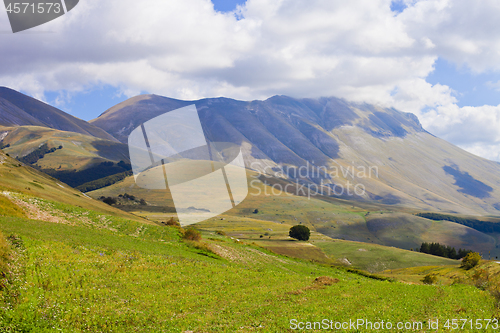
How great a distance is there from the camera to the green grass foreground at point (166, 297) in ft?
49.0

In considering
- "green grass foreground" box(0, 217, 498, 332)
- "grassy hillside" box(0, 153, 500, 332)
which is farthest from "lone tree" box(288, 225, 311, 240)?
"green grass foreground" box(0, 217, 498, 332)

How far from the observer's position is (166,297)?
20078mm

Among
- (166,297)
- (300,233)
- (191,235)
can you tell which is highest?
(166,297)

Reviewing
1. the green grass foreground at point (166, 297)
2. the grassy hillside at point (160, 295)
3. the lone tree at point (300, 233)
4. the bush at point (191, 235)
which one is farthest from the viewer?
the lone tree at point (300, 233)

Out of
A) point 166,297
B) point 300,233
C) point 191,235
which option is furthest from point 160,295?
point 300,233

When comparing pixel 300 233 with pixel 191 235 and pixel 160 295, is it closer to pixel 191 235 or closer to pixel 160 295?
pixel 191 235

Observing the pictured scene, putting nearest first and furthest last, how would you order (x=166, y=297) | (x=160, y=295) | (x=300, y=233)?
(x=166, y=297)
(x=160, y=295)
(x=300, y=233)

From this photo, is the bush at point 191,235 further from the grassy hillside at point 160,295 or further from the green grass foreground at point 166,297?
the green grass foreground at point 166,297

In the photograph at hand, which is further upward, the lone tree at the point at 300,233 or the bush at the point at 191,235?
the bush at the point at 191,235

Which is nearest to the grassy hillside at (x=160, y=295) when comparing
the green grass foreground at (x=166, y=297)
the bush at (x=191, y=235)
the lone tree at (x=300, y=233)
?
the green grass foreground at (x=166, y=297)

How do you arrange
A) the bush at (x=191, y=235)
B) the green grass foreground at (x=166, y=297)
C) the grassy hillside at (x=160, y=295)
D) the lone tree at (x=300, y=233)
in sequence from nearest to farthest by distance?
the green grass foreground at (x=166, y=297) → the grassy hillside at (x=160, y=295) → the bush at (x=191, y=235) → the lone tree at (x=300, y=233)

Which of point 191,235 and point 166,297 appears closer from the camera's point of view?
point 166,297

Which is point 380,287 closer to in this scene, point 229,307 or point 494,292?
point 494,292

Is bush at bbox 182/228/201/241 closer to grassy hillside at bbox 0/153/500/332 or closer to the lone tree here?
grassy hillside at bbox 0/153/500/332
